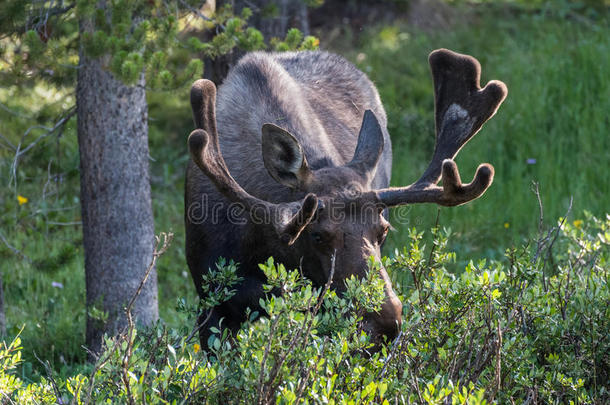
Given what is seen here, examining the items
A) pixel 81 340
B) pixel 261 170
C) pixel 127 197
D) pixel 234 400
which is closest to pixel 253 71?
pixel 261 170

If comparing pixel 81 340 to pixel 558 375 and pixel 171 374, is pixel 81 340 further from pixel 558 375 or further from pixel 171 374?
pixel 558 375

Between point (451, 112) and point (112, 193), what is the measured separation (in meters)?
2.35

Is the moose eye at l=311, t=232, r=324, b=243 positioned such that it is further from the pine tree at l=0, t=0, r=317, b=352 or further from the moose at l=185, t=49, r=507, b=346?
the pine tree at l=0, t=0, r=317, b=352

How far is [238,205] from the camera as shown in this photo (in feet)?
15.3

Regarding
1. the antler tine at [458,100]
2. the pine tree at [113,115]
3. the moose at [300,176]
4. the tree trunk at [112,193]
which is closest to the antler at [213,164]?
the moose at [300,176]

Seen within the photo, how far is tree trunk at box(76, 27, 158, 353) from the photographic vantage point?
5352 millimetres

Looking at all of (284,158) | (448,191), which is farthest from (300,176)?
(448,191)

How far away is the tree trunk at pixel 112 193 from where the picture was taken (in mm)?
5352

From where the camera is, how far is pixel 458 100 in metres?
4.94

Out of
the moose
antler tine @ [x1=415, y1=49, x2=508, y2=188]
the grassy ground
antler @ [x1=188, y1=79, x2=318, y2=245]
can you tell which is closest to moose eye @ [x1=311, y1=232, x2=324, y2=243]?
the moose

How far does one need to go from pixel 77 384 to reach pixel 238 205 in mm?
1895

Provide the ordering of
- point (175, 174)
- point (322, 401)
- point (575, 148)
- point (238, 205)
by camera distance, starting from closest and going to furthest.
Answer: point (322, 401) → point (238, 205) → point (575, 148) → point (175, 174)

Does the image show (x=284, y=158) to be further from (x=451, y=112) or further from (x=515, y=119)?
(x=515, y=119)

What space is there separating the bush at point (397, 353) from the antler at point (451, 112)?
55 centimetres
